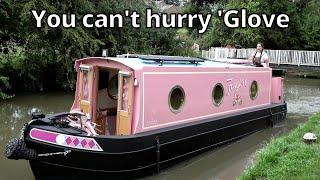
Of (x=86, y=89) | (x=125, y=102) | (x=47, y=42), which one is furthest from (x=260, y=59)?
(x=47, y=42)

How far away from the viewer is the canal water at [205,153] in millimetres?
8820

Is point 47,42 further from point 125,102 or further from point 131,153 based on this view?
point 131,153

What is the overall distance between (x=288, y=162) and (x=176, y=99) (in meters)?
3.21

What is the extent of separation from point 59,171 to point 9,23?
12.2 m

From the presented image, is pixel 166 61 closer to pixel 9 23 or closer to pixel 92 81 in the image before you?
pixel 92 81

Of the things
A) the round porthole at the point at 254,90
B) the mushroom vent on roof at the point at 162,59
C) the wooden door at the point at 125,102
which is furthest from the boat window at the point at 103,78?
the round porthole at the point at 254,90

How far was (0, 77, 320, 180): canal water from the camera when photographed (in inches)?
347

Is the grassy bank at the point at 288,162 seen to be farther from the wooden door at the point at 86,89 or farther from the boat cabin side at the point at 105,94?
the wooden door at the point at 86,89

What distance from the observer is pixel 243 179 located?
21.2 feet

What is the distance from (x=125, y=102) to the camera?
8352 millimetres

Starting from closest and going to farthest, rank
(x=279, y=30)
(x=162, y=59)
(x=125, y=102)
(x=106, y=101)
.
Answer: (x=125, y=102), (x=162, y=59), (x=106, y=101), (x=279, y=30)

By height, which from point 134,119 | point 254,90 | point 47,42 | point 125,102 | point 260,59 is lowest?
point 134,119

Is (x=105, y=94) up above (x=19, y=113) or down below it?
above

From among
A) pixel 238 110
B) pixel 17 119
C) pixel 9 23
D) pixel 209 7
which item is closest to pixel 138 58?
pixel 238 110
